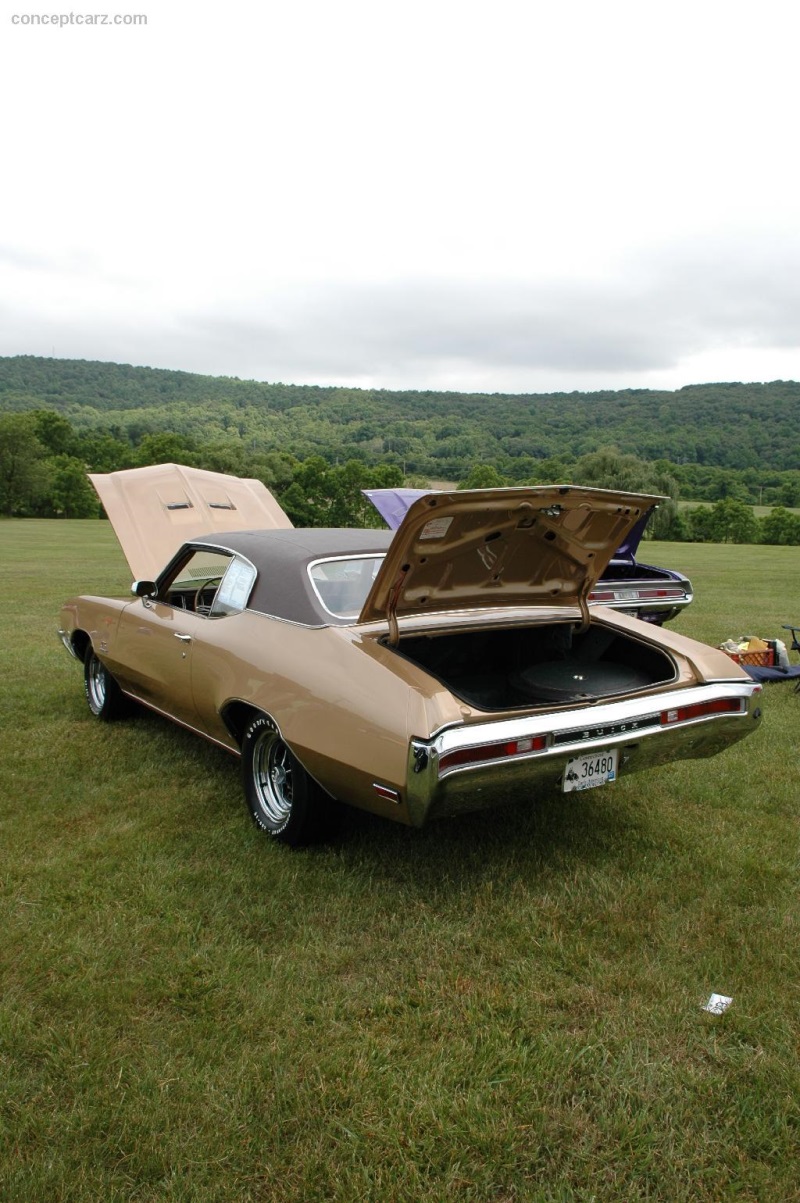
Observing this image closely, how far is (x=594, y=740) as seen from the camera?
11.2ft

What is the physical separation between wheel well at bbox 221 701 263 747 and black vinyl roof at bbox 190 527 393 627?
18.7 inches

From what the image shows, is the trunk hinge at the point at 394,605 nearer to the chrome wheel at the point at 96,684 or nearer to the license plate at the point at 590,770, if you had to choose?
the license plate at the point at 590,770

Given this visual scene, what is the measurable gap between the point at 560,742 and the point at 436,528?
0.99m

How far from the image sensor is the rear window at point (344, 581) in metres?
A: 4.05

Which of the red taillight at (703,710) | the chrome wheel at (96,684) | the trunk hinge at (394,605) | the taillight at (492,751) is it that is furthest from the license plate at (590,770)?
the chrome wheel at (96,684)

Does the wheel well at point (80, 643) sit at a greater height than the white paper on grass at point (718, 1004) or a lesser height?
greater

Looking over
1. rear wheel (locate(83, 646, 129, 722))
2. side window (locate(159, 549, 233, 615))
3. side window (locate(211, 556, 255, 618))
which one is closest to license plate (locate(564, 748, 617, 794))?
side window (locate(211, 556, 255, 618))

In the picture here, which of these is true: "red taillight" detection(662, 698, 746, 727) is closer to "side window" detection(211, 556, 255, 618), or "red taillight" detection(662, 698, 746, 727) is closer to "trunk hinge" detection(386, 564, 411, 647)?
"trunk hinge" detection(386, 564, 411, 647)

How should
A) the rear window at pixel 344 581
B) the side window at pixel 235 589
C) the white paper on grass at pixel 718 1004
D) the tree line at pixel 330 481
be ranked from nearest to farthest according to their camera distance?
the white paper on grass at pixel 718 1004
the rear window at pixel 344 581
the side window at pixel 235 589
the tree line at pixel 330 481

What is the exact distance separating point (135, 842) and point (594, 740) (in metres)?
2.08

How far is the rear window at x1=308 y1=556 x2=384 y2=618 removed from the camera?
405 centimetres

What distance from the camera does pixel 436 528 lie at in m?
3.54

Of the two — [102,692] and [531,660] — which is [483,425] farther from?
[531,660]

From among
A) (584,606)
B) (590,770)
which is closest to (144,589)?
(584,606)
